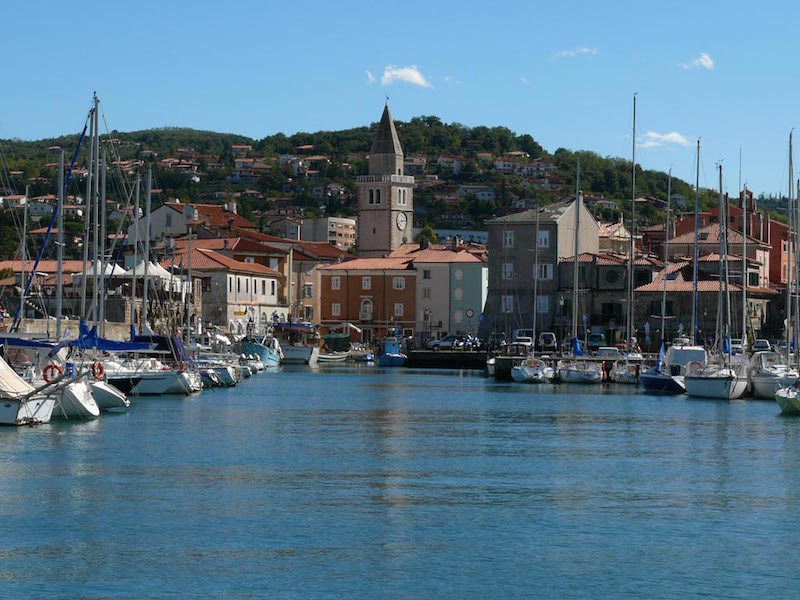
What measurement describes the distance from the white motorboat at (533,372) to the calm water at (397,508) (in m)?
22.7

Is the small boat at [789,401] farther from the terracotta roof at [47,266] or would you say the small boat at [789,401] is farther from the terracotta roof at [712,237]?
the terracotta roof at [47,266]

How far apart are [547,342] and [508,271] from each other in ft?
29.2

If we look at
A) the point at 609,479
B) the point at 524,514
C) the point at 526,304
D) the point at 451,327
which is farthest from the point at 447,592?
the point at 451,327

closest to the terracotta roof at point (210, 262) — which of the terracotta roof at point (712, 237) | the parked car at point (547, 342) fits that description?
the parked car at point (547, 342)

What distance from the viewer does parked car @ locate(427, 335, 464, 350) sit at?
322 feet

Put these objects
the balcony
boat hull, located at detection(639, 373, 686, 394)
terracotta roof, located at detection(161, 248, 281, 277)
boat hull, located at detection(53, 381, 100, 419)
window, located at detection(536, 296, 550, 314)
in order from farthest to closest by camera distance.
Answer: the balcony, terracotta roof, located at detection(161, 248, 281, 277), window, located at detection(536, 296, 550, 314), boat hull, located at detection(639, 373, 686, 394), boat hull, located at detection(53, 381, 100, 419)

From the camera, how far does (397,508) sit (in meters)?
26.9

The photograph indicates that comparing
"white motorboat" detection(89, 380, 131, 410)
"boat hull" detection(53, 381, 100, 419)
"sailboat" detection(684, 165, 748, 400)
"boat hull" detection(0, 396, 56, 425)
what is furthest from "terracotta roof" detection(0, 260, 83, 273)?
"boat hull" detection(0, 396, 56, 425)

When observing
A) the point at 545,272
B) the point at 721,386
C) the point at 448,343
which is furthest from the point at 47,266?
the point at 721,386

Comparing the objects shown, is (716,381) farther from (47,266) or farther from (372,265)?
(372,265)

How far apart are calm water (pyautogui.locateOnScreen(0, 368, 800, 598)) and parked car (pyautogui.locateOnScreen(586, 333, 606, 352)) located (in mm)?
39589

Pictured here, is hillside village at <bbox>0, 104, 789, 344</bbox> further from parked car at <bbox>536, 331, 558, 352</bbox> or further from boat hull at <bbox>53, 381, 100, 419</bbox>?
boat hull at <bbox>53, 381, 100, 419</bbox>

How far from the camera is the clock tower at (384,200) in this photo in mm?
130375

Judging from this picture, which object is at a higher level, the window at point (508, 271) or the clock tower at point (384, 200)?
the clock tower at point (384, 200)
